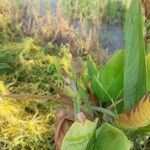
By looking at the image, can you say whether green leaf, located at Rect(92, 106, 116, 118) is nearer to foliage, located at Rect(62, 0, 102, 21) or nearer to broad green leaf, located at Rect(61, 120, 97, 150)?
broad green leaf, located at Rect(61, 120, 97, 150)

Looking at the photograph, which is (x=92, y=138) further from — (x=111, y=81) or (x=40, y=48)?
(x=40, y=48)

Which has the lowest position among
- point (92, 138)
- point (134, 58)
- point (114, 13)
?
point (114, 13)

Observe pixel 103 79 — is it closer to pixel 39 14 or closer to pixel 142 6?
pixel 142 6

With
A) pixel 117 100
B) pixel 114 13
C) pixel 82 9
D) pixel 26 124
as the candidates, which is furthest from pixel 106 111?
pixel 114 13

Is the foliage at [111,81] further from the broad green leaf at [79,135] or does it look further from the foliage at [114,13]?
the foliage at [114,13]

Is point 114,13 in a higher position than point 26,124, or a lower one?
higher

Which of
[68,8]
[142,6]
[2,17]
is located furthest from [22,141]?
[68,8]

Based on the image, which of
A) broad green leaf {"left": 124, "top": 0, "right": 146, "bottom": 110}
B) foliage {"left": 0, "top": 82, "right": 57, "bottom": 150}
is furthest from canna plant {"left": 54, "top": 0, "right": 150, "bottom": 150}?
foliage {"left": 0, "top": 82, "right": 57, "bottom": 150}
